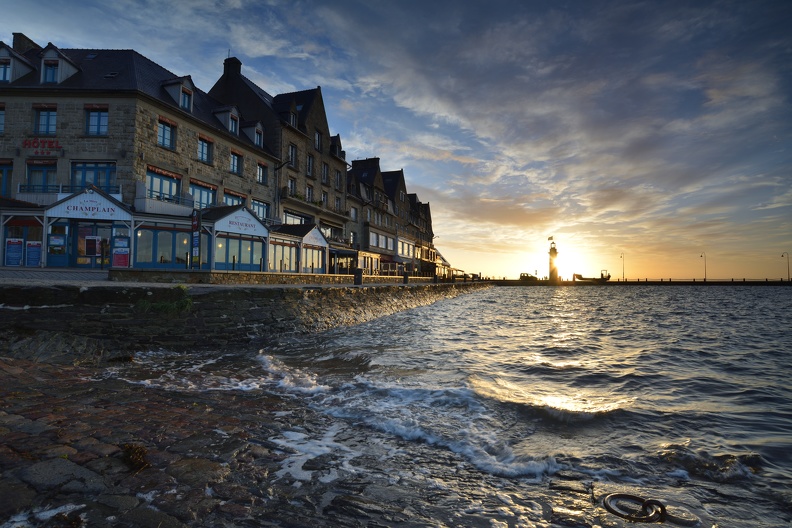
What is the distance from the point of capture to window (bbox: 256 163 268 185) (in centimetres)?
3161

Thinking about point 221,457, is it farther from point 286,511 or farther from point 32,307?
point 32,307

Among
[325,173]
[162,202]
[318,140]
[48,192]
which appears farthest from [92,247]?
[318,140]

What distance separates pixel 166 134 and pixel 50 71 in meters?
7.04

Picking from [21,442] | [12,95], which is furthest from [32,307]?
[12,95]

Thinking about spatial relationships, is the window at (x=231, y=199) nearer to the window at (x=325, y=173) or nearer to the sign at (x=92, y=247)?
the sign at (x=92, y=247)

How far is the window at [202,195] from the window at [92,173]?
14.9 ft

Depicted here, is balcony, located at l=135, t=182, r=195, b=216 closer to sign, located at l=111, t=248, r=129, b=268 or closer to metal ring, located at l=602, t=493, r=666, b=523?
sign, located at l=111, t=248, r=129, b=268

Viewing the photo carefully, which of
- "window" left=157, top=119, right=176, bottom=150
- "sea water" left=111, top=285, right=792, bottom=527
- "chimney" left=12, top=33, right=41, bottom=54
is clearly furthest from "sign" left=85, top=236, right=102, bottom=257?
"chimney" left=12, top=33, right=41, bottom=54

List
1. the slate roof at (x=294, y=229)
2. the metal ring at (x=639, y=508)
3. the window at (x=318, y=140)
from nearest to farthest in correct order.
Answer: the metal ring at (x=639, y=508) → the slate roof at (x=294, y=229) → the window at (x=318, y=140)

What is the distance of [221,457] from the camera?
4.11 m

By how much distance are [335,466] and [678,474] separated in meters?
3.92

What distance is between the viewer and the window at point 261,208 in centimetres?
3103

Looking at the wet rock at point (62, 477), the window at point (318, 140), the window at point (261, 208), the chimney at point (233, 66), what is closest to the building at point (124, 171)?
the window at point (261, 208)

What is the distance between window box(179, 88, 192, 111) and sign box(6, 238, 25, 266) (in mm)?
12309
